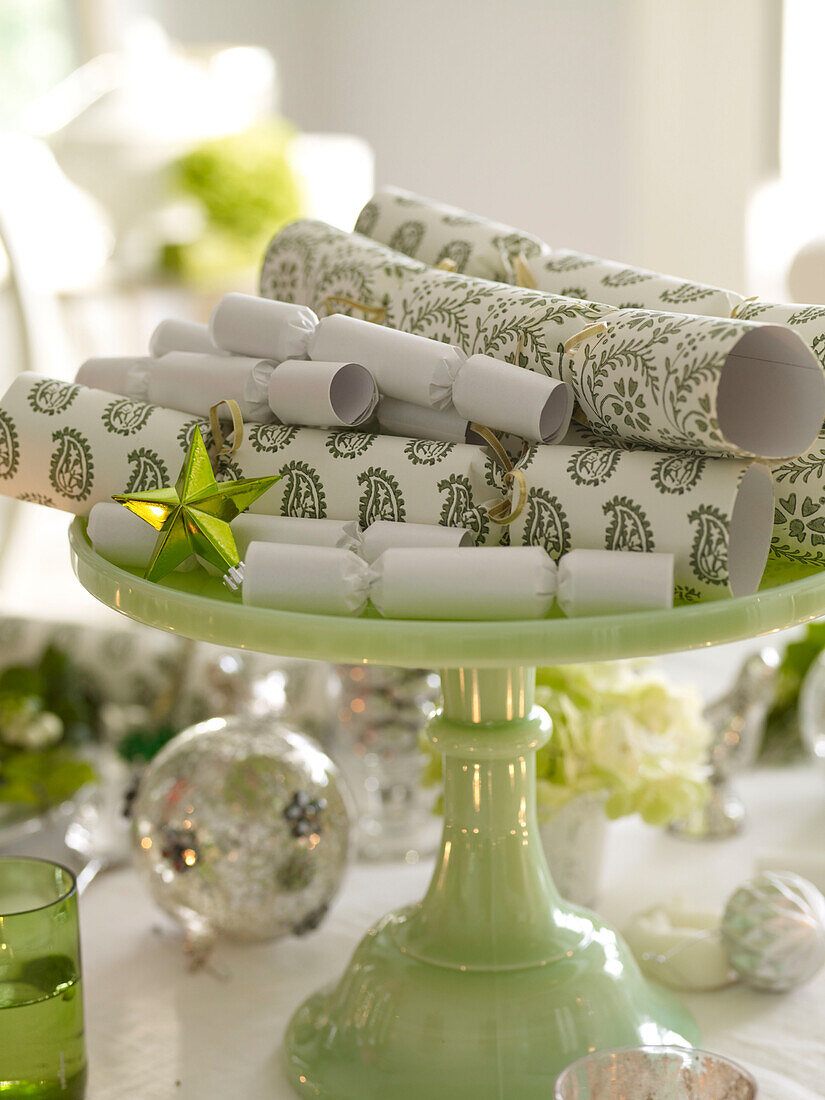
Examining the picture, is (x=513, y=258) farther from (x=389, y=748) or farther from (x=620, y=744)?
(x=389, y=748)

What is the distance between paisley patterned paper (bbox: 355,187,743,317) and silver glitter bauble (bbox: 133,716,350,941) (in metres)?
0.34

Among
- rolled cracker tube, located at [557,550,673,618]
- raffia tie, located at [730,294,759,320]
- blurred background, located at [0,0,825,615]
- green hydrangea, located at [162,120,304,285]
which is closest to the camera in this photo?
rolled cracker tube, located at [557,550,673,618]

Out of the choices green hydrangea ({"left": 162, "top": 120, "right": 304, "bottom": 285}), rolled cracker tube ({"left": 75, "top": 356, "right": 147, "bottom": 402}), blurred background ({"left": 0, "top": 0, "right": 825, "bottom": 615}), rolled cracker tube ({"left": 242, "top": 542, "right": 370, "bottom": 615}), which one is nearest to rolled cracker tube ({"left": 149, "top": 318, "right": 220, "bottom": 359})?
rolled cracker tube ({"left": 75, "top": 356, "right": 147, "bottom": 402})

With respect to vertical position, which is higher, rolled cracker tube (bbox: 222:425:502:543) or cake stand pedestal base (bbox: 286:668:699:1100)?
rolled cracker tube (bbox: 222:425:502:543)

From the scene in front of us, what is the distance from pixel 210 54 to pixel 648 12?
114cm

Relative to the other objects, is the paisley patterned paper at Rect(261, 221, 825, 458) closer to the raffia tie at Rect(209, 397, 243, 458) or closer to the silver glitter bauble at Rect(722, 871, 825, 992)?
the raffia tie at Rect(209, 397, 243, 458)

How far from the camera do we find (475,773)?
0.65 meters

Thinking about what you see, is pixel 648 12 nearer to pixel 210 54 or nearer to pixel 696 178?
pixel 696 178

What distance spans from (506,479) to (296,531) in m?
0.10

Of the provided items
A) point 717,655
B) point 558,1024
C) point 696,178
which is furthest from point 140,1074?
point 696,178

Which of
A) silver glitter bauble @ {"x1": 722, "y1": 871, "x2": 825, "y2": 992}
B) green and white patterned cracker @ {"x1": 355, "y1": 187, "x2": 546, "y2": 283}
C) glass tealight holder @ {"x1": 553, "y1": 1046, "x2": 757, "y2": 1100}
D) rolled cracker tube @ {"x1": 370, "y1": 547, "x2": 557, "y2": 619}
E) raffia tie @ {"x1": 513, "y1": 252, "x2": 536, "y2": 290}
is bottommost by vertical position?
silver glitter bauble @ {"x1": 722, "y1": 871, "x2": 825, "y2": 992}

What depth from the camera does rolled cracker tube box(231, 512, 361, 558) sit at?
53 cm

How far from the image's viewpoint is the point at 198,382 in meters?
0.62

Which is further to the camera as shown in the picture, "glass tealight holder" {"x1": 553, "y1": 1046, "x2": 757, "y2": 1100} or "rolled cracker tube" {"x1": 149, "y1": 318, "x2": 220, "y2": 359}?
"rolled cracker tube" {"x1": 149, "y1": 318, "x2": 220, "y2": 359}
